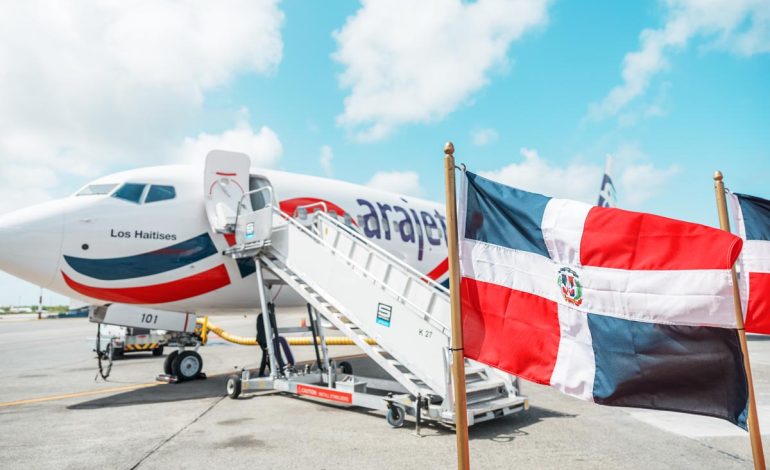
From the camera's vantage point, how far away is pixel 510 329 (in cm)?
422

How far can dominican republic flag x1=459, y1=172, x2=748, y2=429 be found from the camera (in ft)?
11.9

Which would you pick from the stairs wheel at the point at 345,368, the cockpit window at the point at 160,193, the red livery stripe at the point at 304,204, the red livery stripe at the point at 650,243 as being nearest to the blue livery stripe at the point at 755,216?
the red livery stripe at the point at 650,243

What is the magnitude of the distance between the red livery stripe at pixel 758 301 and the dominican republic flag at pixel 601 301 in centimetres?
186

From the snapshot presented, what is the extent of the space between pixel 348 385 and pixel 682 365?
5.91 m

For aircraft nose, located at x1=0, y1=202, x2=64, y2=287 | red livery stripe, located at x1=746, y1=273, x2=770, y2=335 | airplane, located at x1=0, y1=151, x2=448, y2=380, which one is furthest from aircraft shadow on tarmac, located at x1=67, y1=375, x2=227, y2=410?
red livery stripe, located at x1=746, y1=273, x2=770, y2=335

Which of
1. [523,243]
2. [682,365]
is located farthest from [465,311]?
[682,365]

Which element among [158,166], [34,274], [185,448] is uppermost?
[158,166]

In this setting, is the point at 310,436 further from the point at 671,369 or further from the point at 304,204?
Answer: the point at 304,204

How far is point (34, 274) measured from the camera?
9.33 m

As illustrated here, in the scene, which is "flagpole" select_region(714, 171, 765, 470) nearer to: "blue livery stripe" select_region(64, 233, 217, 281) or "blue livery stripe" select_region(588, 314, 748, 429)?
"blue livery stripe" select_region(588, 314, 748, 429)

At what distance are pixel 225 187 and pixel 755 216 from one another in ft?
Result: 32.1

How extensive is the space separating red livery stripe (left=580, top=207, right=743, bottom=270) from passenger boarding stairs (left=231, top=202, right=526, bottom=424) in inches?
145

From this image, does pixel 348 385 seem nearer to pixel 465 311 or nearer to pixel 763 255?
pixel 465 311

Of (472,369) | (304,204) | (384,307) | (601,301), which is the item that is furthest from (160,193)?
(601,301)
